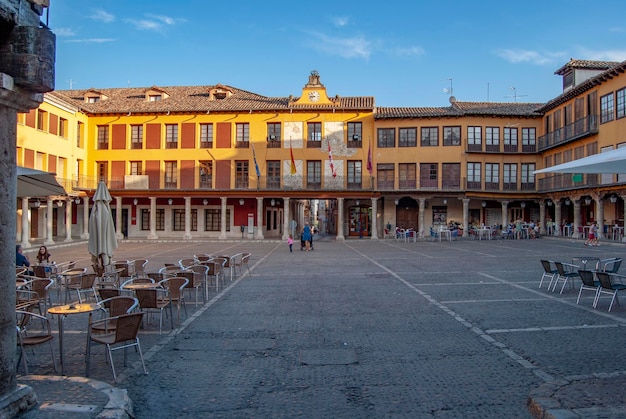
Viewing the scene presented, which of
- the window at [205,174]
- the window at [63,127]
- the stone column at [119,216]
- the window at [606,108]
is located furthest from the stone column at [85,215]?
the window at [606,108]

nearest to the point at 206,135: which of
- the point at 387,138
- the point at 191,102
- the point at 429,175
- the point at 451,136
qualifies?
the point at 191,102

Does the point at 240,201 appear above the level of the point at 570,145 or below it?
below

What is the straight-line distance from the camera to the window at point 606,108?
98.7 ft

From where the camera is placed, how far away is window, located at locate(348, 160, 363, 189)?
39406 millimetres

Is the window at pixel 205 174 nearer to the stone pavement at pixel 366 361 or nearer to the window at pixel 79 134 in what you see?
the window at pixel 79 134

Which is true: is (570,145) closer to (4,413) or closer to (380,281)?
(380,281)

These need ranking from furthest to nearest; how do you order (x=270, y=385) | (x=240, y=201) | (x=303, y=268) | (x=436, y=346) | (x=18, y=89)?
(x=240, y=201)
(x=303, y=268)
(x=436, y=346)
(x=270, y=385)
(x=18, y=89)

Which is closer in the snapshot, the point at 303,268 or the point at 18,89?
the point at 18,89

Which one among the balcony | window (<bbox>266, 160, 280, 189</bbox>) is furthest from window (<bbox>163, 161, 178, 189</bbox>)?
the balcony

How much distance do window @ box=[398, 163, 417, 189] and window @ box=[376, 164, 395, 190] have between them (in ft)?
2.01

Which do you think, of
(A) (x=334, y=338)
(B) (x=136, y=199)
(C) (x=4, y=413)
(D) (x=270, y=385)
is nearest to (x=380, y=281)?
(A) (x=334, y=338)

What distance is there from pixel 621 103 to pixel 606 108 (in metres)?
1.77

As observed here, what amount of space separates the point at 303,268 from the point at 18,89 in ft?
43.9

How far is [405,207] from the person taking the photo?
41062 mm
